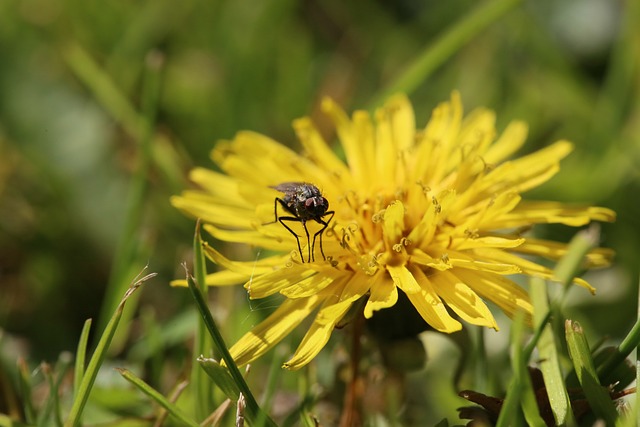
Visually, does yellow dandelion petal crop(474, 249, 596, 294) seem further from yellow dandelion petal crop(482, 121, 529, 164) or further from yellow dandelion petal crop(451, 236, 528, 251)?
yellow dandelion petal crop(482, 121, 529, 164)

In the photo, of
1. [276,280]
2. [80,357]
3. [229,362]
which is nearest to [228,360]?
[229,362]

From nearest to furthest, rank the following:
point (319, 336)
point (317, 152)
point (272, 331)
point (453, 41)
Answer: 1. point (319, 336)
2. point (272, 331)
3. point (317, 152)
4. point (453, 41)

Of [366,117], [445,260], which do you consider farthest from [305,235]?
[366,117]

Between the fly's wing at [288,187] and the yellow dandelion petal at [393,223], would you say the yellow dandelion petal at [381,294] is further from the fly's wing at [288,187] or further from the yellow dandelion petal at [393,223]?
the fly's wing at [288,187]

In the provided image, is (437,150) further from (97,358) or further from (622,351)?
(97,358)

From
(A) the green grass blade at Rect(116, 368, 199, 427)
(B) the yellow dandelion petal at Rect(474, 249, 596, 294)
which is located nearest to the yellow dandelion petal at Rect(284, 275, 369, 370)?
(A) the green grass blade at Rect(116, 368, 199, 427)

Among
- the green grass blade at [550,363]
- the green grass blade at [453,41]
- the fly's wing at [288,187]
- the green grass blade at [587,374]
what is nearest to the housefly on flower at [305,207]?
the fly's wing at [288,187]
